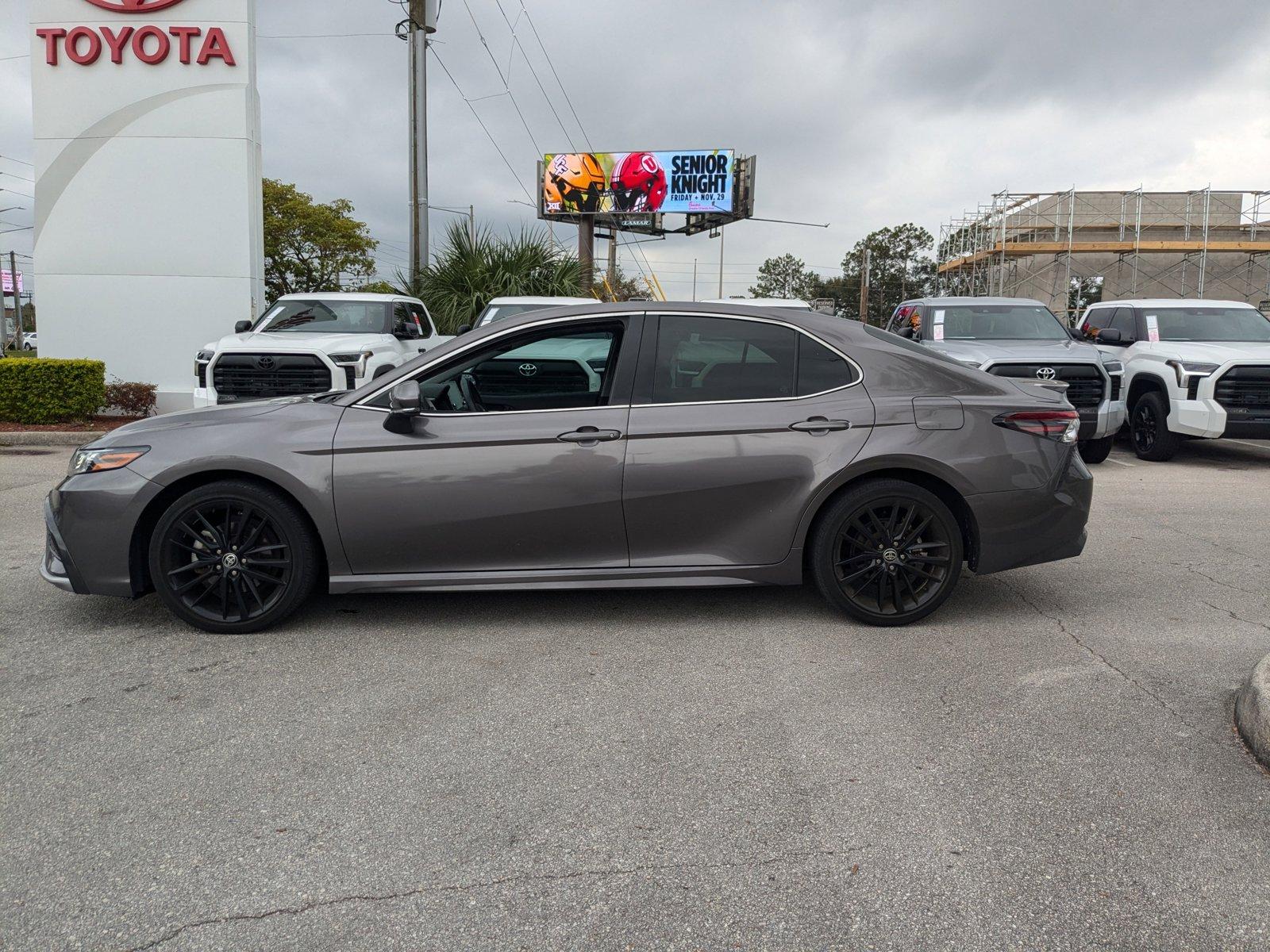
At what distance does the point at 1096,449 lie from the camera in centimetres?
1162

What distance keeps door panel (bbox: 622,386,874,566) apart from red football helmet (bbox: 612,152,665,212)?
36.3 m

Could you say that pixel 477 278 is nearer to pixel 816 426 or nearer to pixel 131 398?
pixel 131 398

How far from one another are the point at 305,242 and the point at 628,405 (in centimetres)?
4467

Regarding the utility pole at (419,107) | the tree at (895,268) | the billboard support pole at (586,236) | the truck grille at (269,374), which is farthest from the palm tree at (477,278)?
the tree at (895,268)

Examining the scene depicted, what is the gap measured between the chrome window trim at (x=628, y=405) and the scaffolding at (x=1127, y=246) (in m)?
42.5

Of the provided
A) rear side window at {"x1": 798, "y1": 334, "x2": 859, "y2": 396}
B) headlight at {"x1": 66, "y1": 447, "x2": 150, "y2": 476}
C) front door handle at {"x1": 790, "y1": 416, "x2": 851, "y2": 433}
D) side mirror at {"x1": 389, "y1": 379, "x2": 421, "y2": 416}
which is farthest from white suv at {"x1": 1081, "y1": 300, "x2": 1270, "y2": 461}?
headlight at {"x1": 66, "y1": 447, "x2": 150, "y2": 476}

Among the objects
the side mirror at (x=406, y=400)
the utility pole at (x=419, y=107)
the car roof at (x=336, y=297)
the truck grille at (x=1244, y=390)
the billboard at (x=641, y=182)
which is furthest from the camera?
the billboard at (x=641, y=182)

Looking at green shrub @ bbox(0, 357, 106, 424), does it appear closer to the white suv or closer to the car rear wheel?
the car rear wheel

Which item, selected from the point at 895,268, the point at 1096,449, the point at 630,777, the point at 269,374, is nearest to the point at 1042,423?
the point at 630,777

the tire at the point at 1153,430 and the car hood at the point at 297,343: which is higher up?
the car hood at the point at 297,343

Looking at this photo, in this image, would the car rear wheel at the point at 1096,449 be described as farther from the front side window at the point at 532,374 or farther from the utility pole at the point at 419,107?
the utility pole at the point at 419,107

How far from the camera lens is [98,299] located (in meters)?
15.6

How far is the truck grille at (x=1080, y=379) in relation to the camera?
10.9 m

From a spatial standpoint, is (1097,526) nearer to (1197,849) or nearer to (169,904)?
(1197,849)
